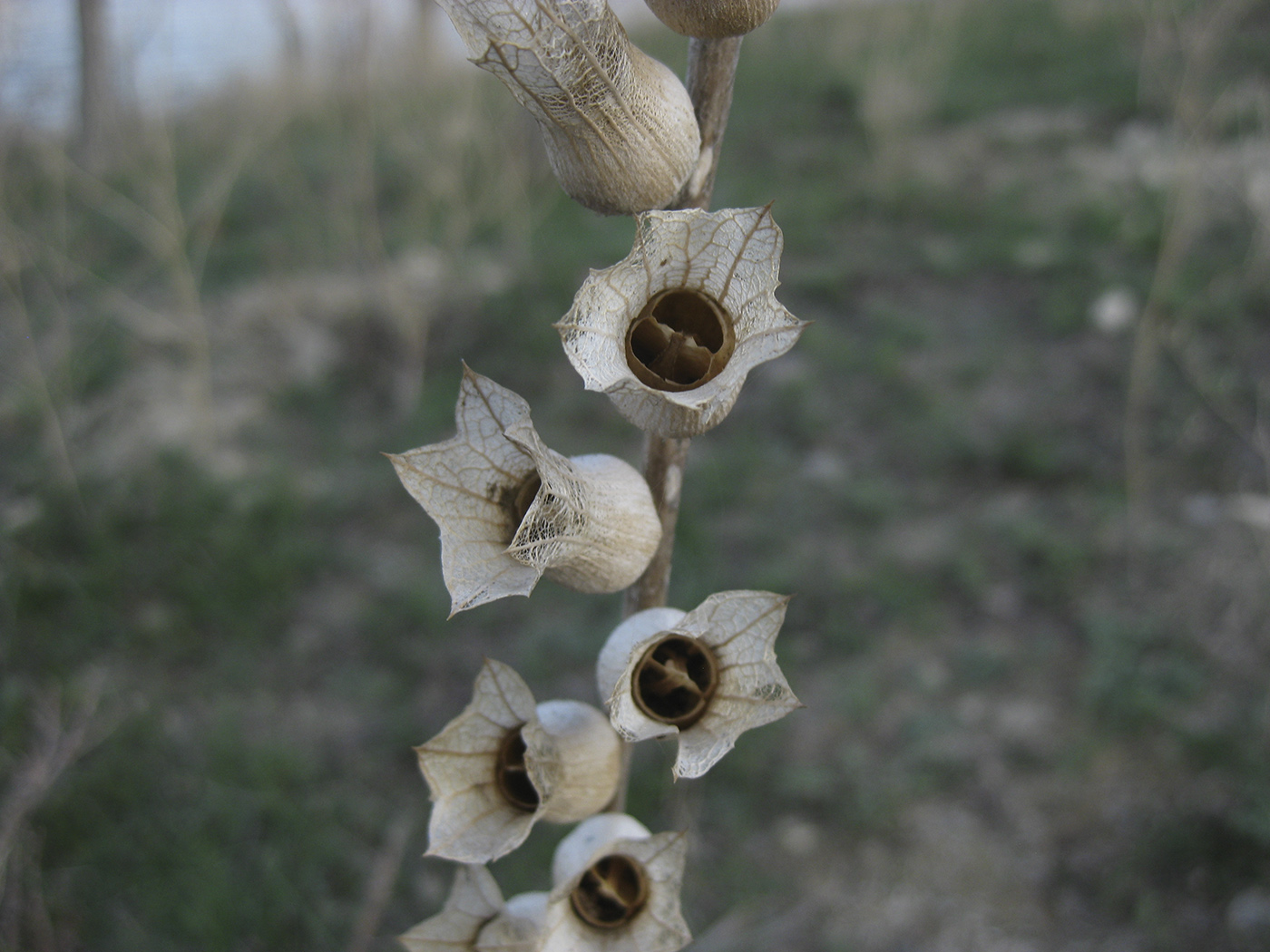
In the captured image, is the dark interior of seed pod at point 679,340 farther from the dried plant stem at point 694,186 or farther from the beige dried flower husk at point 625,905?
the beige dried flower husk at point 625,905

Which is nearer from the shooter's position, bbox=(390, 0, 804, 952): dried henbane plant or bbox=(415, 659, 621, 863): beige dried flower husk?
bbox=(390, 0, 804, 952): dried henbane plant

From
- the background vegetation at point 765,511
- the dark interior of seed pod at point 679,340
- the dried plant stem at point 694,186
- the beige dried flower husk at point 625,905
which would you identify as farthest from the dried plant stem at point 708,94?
the background vegetation at point 765,511

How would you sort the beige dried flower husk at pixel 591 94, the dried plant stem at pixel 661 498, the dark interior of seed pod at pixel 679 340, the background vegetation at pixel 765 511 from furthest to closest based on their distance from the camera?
the background vegetation at pixel 765 511, the dried plant stem at pixel 661 498, the dark interior of seed pod at pixel 679 340, the beige dried flower husk at pixel 591 94

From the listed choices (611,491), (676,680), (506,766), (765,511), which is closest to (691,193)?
(611,491)

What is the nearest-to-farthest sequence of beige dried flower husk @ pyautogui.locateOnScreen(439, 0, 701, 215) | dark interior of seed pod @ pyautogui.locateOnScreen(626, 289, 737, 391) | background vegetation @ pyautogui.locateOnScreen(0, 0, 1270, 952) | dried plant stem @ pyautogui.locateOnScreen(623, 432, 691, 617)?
beige dried flower husk @ pyautogui.locateOnScreen(439, 0, 701, 215)
dark interior of seed pod @ pyautogui.locateOnScreen(626, 289, 737, 391)
dried plant stem @ pyautogui.locateOnScreen(623, 432, 691, 617)
background vegetation @ pyautogui.locateOnScreen(0, 0, 1270, 952)

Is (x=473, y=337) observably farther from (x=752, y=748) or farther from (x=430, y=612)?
(x=752, y=748)

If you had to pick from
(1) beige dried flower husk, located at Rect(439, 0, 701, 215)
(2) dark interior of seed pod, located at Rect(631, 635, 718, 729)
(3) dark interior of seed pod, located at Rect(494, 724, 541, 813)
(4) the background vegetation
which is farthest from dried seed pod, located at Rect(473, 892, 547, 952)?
(4) the background vegetation

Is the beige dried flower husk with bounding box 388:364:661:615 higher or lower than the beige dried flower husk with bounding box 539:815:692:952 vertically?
higher

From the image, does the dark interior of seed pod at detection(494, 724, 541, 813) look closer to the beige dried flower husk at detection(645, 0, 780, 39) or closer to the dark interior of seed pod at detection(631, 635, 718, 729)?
the dark interior of seed pod at detection(631, 635, 718, 729)
